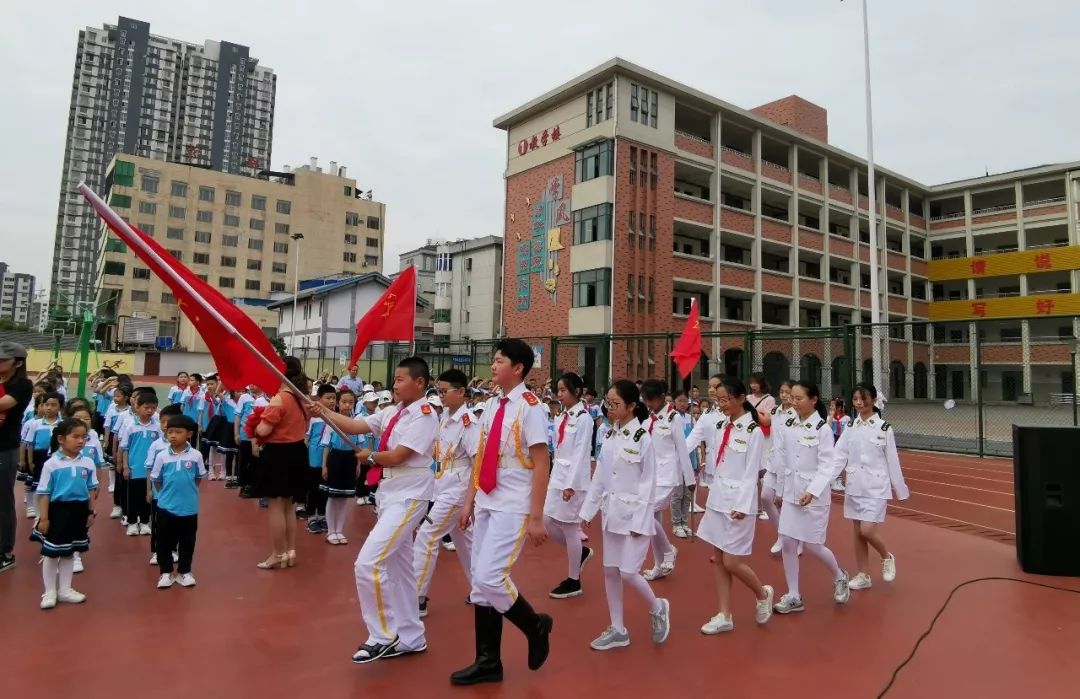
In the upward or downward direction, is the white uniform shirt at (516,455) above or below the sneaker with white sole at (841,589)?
above

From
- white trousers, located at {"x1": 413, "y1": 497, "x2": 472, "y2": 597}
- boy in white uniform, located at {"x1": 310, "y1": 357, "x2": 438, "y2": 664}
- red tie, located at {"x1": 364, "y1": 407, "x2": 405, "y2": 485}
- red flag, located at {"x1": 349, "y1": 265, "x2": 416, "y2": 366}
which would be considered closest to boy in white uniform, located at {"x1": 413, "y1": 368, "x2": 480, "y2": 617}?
white trousers, located at {"x1": 413, "y1": 497, "x2": 472, "y2": 597}

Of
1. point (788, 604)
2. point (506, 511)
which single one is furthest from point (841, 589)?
point (506, 511)

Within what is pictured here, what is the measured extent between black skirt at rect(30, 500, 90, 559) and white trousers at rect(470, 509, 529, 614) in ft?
11.2

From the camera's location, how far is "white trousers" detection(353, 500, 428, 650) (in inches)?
153

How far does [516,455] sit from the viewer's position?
3791mm

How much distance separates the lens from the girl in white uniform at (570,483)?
557cm

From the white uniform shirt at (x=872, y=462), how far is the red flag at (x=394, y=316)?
15.2 feet

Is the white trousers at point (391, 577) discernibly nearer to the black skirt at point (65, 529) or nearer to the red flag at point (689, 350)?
the black skirt at point (65, 529)

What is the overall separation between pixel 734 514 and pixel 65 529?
4984 mm

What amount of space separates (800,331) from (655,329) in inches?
552

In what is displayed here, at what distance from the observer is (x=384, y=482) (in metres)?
4.21

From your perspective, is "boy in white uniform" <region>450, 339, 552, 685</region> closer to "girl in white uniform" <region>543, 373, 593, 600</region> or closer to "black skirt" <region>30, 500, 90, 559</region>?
"girl in white uniform" <region>543, 373, 593, 600</region>

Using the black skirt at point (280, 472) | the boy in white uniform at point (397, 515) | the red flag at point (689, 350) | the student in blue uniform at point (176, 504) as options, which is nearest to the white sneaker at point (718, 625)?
the boy in white uniform at point (397, 515)

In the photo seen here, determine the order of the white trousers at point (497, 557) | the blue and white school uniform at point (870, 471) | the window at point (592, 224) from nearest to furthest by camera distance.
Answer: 1. the white trousers at point (497, 557)
2. the blue and white school uniform at point (870, 471)
3. the window at point (592, 224)
